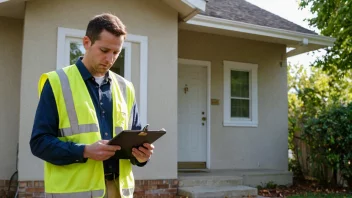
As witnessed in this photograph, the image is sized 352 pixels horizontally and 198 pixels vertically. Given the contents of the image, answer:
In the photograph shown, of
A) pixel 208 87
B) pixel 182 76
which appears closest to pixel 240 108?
pixel 208 87

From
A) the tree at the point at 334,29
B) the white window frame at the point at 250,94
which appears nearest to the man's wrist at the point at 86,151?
the white window frame at the point at 250,94

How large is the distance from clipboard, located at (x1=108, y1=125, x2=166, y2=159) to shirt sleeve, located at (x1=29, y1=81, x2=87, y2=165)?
180mm

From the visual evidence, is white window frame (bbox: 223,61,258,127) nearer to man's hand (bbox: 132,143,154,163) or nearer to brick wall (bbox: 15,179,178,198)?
brick wall (bbox: 15,179,178,198)

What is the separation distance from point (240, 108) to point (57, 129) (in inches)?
310

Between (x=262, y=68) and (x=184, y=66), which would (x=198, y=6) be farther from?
(x=262, y=68)

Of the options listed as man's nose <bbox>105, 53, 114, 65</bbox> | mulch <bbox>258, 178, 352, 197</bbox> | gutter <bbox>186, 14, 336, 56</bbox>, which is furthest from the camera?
mulch <bbox>258, 178, 352, 197</bbox>

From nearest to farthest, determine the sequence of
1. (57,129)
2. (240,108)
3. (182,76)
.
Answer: (57,129)
(182,76)
(240,108)

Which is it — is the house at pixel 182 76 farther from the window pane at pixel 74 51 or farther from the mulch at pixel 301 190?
the mulch at pixel 301 190

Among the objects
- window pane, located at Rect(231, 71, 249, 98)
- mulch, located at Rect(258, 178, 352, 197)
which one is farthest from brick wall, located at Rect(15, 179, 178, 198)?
window pane, located at Rect(231, 71, 249, 98)

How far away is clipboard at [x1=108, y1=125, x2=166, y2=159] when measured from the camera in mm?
1961

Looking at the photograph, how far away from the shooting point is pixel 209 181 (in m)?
7.50

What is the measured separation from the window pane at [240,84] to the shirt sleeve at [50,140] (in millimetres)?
7782

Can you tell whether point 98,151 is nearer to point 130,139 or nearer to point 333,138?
point 130,139

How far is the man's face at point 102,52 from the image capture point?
6.90ft
